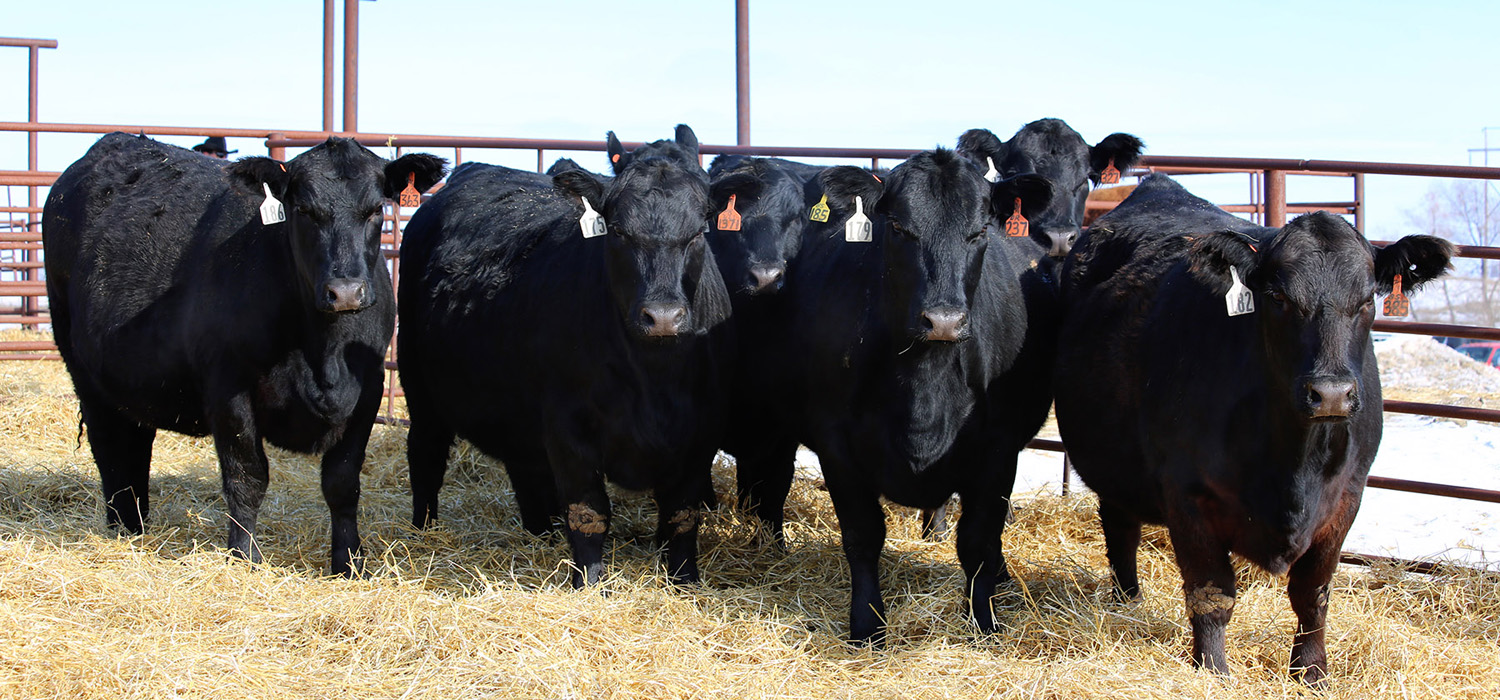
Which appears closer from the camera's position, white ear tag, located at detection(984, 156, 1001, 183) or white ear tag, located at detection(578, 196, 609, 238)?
white ear tag, located at detection(578, 196, 609, 238)

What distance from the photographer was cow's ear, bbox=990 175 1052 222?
4.79 metres

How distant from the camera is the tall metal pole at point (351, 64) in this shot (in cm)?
882

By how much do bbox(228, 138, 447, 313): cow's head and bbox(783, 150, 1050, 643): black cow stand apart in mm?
1870

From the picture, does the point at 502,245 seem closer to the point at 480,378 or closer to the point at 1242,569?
the point at 480,378

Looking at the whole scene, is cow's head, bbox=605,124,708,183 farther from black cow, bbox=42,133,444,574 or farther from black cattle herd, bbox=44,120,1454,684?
black cow, bbox=42,133,444,574

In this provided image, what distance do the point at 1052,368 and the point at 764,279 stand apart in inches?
50.7

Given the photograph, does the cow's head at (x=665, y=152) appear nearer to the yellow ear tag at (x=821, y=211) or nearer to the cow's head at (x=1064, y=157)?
the yellow ear tag at (x=821, y=211)

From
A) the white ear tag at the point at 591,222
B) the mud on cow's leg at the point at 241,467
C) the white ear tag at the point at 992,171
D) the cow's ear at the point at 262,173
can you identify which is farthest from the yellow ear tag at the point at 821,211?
the mud on cow's leg at the point at 241,467

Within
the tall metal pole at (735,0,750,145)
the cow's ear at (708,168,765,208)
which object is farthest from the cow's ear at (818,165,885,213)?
the tall metal pole at (735,0,750,145)

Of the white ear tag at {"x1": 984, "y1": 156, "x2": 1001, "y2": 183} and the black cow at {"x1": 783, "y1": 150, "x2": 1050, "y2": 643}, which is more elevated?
the white ear tag at {"x1": 984, "y1": 156, "x2": 1001, "y2": 183}

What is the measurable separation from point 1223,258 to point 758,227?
231 cm

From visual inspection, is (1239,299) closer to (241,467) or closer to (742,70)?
(241,467)

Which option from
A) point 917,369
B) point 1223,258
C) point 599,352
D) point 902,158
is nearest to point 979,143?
point 902,158

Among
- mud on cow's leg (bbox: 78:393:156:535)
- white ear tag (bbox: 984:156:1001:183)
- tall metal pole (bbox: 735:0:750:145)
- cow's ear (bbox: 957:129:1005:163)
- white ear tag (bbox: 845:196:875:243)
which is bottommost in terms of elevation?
mud on cow's leg (bbox: 78:393:156:535)
